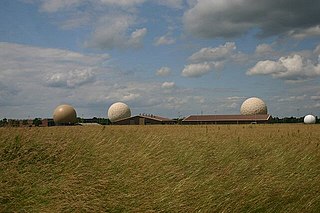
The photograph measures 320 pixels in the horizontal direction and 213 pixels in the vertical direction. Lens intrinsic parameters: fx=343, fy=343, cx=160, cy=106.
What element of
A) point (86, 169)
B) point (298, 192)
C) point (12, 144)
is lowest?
point (298, 192)

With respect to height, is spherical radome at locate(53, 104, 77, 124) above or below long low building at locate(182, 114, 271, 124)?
above

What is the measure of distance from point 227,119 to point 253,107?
26.0ft

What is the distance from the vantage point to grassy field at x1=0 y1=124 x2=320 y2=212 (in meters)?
5.64

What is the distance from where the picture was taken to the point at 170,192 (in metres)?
6.21

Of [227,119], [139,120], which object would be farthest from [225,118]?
[139,120]

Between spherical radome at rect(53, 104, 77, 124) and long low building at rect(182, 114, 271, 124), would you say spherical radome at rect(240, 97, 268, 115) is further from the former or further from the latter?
spherical radome at rect(53, 104, 77, 124)

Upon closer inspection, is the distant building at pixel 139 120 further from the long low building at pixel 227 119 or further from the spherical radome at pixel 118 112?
the long low building at pixel 227 119

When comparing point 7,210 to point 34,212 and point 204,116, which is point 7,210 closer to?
point 34,212

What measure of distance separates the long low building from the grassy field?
7120cm

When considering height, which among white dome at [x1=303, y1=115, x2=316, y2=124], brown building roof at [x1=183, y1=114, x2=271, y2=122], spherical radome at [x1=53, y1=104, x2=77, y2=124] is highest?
spherical radome at [x1=53, y1=104, x2=77, y2=124]

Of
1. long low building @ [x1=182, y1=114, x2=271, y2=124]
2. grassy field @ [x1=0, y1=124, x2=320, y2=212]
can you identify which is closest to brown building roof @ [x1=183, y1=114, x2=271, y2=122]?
long low building @ [x1=182, y1=114, x2=271, y2=124]

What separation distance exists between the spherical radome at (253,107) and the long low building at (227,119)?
3.75m

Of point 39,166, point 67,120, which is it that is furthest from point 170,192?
point 67,120

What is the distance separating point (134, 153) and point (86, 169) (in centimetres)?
190
